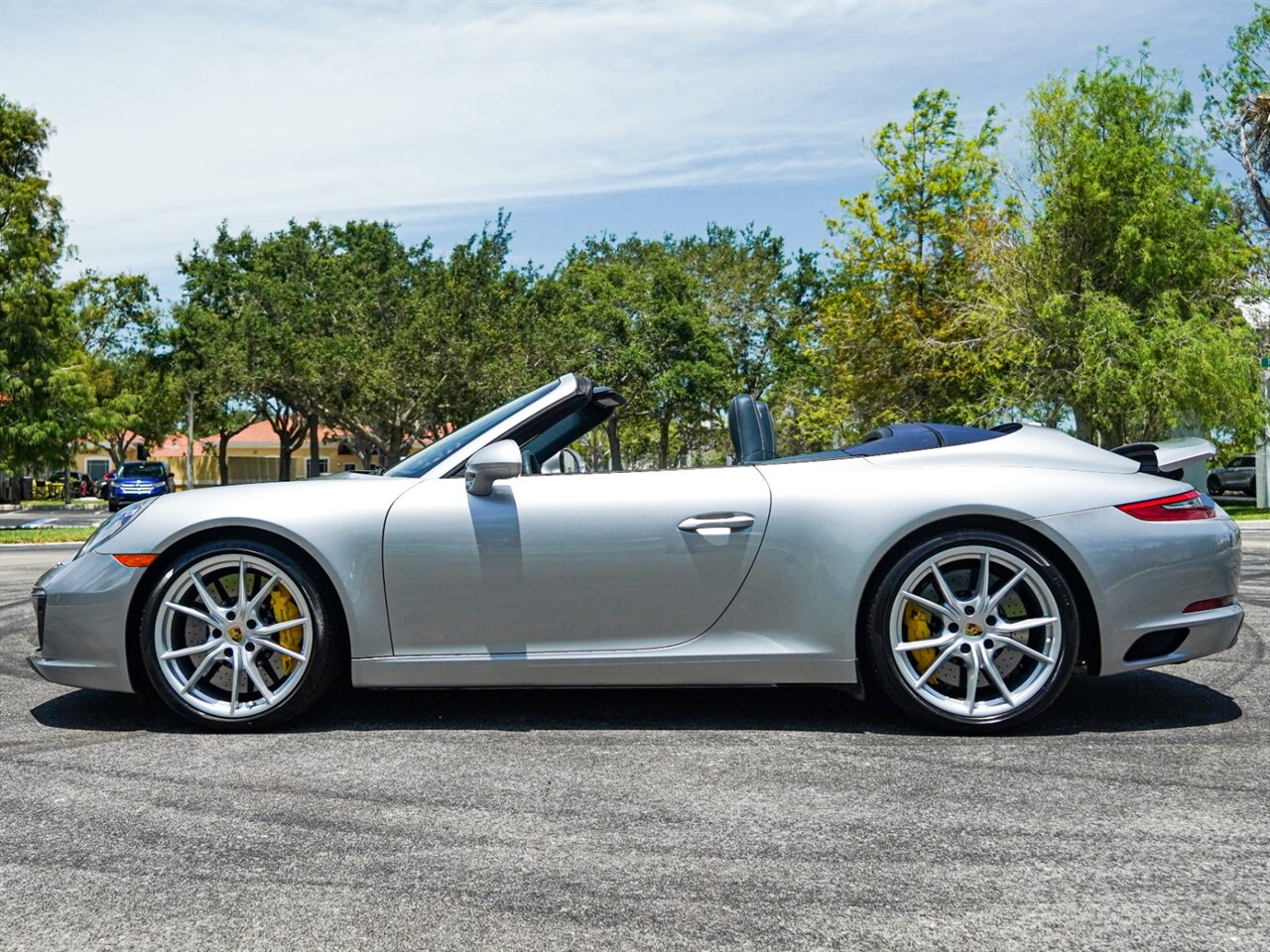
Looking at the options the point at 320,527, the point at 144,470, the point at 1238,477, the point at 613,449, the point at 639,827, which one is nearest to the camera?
the point at 639,827

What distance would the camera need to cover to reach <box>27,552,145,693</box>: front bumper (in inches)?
178

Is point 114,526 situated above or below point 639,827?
above

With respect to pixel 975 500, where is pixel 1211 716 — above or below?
below

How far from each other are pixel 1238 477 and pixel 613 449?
3822 centimetres

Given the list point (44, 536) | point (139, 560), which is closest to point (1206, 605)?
point (139, 560)

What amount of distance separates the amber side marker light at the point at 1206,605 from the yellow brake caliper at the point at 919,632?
910 mm

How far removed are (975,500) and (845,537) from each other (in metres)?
0.48

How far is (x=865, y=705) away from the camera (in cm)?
489

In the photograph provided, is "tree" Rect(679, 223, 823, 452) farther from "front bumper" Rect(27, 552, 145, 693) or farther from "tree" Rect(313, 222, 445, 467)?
"front bumper" Rect(27, 552, 145, 693)

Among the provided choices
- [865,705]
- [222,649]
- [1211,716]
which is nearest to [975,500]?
[865,705]

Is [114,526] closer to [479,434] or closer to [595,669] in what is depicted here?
[479,434]

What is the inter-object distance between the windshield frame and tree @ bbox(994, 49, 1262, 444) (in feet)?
79.8

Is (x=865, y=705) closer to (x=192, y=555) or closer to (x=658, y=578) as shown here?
(x=658, y=578)

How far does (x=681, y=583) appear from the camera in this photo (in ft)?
14.3
